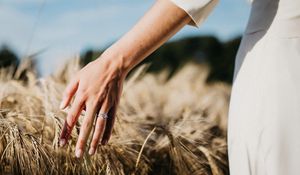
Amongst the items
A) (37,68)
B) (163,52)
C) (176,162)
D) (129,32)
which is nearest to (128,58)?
(129,32)

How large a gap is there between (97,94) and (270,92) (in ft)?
1.16

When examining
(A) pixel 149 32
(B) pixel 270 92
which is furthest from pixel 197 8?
(B) pixel 270 92

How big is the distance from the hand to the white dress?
0.62ft

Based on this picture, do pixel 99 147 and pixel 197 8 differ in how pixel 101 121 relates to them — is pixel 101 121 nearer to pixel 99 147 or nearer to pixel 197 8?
pixel 197 8

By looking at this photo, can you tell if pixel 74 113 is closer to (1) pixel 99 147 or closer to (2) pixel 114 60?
(2) pixel 114 60

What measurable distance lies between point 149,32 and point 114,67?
9cm

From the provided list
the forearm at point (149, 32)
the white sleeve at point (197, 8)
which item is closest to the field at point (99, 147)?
the forearm at point (149, 32)

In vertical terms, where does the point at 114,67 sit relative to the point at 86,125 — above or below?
above

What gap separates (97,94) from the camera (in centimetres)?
105

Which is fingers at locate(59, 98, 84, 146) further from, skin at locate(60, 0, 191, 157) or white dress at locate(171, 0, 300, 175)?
white dress at locate(171, 0, 300, 175)

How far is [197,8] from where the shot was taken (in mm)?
1067

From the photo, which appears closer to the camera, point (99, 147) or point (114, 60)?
point (114, 60)

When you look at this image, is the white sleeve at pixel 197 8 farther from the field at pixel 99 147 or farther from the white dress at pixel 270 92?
the field at pixel 99 147

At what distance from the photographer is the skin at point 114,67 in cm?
105
